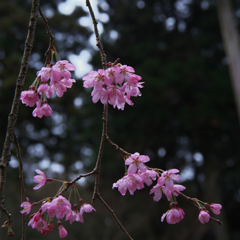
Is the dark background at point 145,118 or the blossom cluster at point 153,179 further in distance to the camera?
the dark background at point 145,118

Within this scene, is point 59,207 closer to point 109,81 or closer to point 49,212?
point 49,212

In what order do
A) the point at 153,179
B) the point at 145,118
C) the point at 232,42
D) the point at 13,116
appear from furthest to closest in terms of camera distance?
the point at 145,118, the point at 232,42, the point at 153,179, the point at 13,116

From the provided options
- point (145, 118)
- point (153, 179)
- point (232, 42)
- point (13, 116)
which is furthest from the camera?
point (145, 118)

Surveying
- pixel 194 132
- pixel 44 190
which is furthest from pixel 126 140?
pixel 44 190

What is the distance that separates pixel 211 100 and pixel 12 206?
4.89 meters

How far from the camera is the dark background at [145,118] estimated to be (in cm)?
522

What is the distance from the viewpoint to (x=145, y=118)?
18.3 feet

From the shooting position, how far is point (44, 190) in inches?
242

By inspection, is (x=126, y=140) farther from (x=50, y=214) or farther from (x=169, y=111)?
(x=50, y=214)

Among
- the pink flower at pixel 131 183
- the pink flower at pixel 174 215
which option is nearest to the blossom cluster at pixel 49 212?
the pink flower at pixel 131 183

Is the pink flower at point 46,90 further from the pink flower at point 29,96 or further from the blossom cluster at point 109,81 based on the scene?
the blossom cluster at point 109,81

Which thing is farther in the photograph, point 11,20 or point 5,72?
point 11,20

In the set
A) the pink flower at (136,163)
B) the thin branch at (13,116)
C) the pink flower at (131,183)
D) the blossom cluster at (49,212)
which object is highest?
the thin branch at (13,116)

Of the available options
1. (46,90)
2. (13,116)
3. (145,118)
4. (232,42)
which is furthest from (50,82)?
(145,118)
